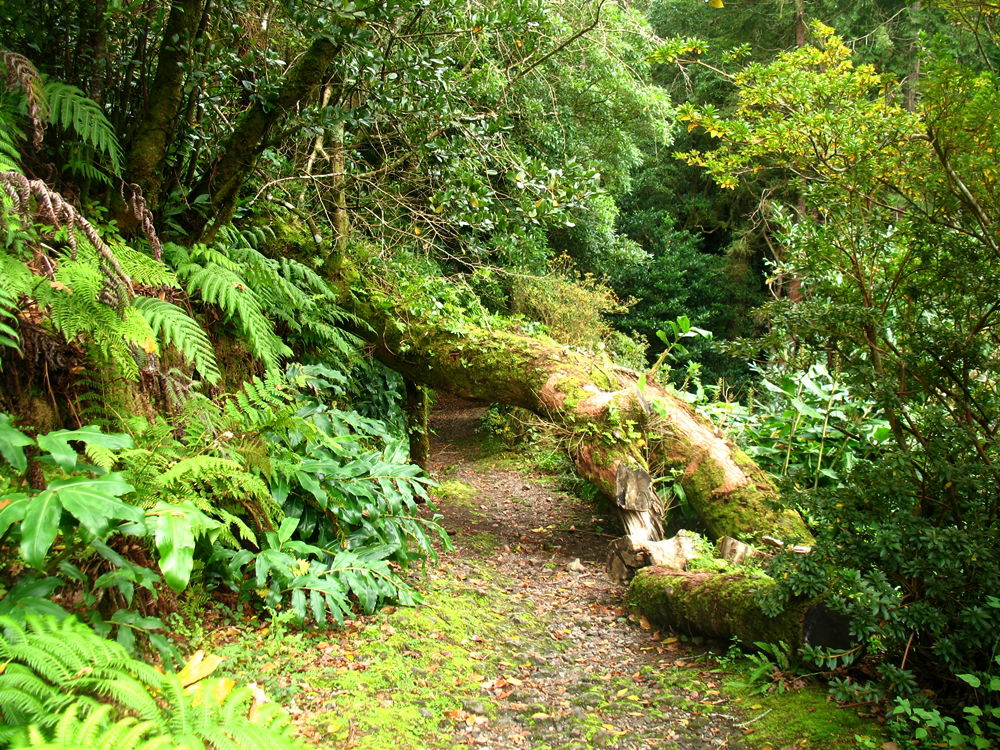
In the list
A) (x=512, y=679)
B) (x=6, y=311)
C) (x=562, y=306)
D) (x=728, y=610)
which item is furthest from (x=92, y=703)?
(x=562, y=306)

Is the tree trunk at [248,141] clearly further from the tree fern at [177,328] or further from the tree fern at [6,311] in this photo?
the tree fern at [6,311]

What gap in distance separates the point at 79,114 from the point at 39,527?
2.38 meters

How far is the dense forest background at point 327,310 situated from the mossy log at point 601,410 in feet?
1.12

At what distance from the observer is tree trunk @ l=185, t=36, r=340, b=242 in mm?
3547

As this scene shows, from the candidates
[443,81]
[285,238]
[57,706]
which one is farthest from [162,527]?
[285,238]

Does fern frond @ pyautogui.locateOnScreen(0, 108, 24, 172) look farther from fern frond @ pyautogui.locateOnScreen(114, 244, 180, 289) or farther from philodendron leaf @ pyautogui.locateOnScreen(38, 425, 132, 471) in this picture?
philodendron leaf @ pyautogui.locateOnScreen(38, 425, 132, 471)

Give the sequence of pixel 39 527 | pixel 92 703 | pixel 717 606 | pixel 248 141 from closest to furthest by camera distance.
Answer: pixel 92 703, pixel 39 527, pixel 717 606, pixel 248 141

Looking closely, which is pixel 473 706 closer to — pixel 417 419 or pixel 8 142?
pixel 8 142

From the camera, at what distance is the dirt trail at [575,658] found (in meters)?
2.88

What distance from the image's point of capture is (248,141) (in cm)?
387

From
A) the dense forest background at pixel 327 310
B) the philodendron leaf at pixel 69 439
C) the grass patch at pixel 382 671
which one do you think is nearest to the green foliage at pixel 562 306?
the dense forest background at pixel 327 310

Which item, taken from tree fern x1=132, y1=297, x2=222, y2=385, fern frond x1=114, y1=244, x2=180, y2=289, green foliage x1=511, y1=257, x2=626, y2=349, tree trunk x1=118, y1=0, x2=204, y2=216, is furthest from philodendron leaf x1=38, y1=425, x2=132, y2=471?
green foliage x1=511, y1=257, x2=626, y2=349

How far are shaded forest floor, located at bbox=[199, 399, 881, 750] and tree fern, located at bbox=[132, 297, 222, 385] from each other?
4.27ft

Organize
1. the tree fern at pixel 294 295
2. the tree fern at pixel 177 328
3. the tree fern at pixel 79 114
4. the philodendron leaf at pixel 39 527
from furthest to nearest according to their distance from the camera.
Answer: the tree fern at pixel 294 295 → the tree fern at pixel 79 114 → the tree fern at pixel 177 328 → the philodendron leaf at pixel 39 527
